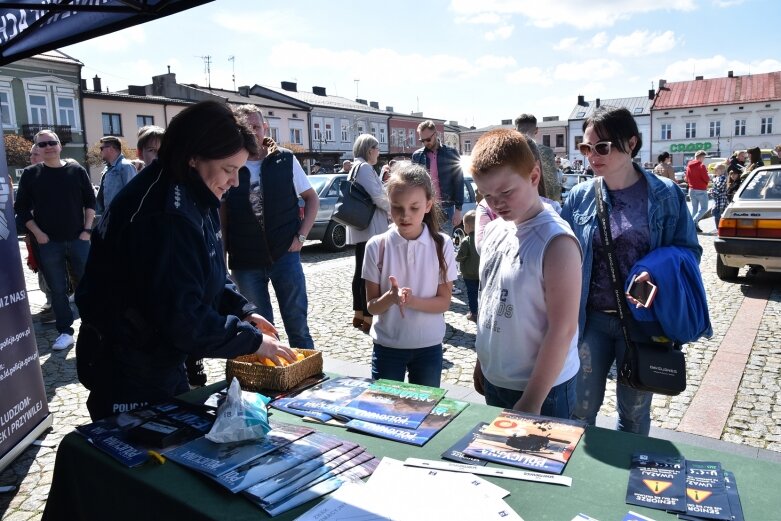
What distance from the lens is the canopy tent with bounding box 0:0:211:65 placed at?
298 centimetres

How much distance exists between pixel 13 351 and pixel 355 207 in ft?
10.0

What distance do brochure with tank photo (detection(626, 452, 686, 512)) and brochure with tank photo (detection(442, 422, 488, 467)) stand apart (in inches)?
14.5

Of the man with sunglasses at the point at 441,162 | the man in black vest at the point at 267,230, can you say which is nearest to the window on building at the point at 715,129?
the man with sunglasses at the point at 441,162

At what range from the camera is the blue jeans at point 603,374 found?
8.78 feet

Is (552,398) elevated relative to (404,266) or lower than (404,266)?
lower

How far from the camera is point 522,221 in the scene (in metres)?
1.99

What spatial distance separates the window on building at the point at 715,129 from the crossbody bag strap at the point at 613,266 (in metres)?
68.4

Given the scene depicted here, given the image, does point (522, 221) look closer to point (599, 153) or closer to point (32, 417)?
point (599, 153)

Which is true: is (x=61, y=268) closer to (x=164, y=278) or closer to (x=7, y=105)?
(x=164, y=278)

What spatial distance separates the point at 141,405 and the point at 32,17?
269 cm

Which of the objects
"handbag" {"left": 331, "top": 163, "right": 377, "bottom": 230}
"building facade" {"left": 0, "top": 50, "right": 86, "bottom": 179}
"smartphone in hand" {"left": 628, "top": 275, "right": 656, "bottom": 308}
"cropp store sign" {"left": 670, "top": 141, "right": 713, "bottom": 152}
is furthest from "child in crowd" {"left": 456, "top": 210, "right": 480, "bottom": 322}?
"cropp store sign" {"left": 670, "top": 141, "right": 713, "bottom": 152}

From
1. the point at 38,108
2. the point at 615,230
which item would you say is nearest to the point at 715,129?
the point at 38,108

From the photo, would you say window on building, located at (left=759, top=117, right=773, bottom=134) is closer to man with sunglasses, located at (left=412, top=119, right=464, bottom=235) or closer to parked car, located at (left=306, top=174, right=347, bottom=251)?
parked car, located at (left=306, top=174, right=347, bottom=251)

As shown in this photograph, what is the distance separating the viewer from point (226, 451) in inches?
64.1
